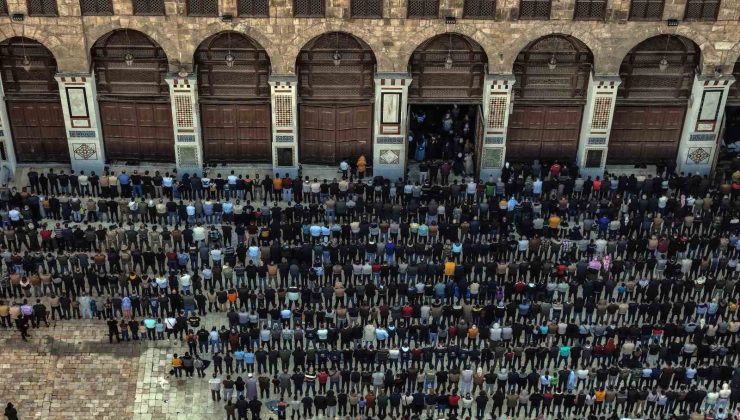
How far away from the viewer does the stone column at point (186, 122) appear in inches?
2485

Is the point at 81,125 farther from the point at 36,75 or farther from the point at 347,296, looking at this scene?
the point at 347,296

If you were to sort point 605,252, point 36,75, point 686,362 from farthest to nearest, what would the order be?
1. point 36,75
2. point 605,252
3. point 686,362

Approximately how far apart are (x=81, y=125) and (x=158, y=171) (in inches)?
196

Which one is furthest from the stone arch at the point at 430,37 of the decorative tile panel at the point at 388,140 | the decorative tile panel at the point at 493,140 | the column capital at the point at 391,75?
the decorative tile panel at the point at 493,140

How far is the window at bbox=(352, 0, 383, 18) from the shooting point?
60844mm

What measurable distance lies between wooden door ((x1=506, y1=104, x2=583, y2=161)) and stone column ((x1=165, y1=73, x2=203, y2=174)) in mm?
17946

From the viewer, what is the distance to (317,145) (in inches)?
2633

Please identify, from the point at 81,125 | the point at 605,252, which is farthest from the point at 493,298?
the point at 81,125

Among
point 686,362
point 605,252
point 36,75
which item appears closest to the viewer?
point 686,362

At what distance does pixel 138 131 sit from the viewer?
66062 millimetres

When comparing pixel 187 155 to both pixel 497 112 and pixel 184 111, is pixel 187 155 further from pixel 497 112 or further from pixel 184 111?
pixel 497 112

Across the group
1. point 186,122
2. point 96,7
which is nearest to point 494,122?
point 186,122

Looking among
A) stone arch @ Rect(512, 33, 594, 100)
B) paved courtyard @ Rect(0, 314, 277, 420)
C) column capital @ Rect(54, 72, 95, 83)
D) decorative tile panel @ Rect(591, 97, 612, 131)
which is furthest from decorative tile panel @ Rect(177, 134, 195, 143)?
decorative tile panel @ Rect(591, 97, 612, 131)

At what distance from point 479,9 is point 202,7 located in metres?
14.7
